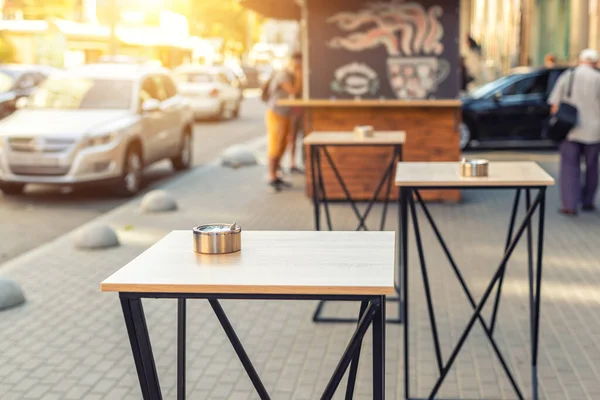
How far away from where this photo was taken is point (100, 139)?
41.7ft

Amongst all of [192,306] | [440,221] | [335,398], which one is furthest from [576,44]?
[335,398]

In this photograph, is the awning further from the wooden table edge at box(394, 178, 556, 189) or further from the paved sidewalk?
the wooden table edge at box(394, 178, 556, 189)

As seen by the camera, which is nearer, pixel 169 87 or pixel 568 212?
pixel 568 212

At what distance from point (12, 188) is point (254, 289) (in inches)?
431

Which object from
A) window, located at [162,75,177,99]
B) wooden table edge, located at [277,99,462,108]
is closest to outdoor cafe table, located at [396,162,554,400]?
wooden table edge, located at [277,99,462,108]

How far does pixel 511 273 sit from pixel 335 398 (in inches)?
128

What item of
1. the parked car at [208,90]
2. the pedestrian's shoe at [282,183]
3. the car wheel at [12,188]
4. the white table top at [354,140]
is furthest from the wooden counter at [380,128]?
the parked car at [208,90]

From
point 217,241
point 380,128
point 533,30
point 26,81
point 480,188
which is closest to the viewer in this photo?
point 217,241

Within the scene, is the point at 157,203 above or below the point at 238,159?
above

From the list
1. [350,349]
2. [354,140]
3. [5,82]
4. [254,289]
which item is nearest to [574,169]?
[354,140]

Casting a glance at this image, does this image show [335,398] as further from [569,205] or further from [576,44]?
[576,44]

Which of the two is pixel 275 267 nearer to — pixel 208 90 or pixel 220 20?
pixel 208 90

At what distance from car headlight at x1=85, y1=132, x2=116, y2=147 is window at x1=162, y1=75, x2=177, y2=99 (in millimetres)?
2779

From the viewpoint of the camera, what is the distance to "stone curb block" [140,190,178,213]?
11750 millimetres
